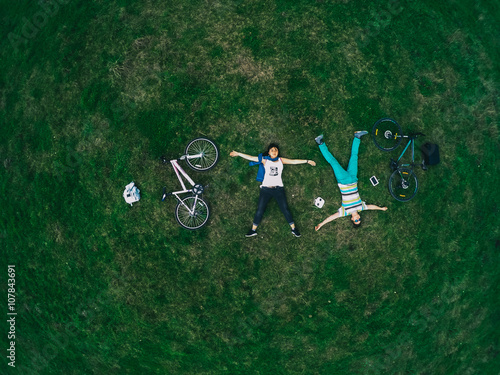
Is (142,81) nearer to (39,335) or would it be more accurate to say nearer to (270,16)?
(270,16)

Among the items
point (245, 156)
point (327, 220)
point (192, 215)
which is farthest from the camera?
point (327, 220)

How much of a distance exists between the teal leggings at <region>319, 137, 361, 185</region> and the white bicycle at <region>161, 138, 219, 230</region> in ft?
12.1

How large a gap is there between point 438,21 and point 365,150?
5.34 m

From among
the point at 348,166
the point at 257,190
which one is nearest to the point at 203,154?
the point at 257,190

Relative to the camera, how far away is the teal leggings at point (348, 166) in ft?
32.5

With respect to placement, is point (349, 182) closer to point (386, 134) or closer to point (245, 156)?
point (386, 134)

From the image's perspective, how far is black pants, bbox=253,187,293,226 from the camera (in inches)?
389

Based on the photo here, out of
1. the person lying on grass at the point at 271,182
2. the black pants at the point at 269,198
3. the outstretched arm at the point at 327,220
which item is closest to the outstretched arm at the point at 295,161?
the person lying on grass at the point at 271,182

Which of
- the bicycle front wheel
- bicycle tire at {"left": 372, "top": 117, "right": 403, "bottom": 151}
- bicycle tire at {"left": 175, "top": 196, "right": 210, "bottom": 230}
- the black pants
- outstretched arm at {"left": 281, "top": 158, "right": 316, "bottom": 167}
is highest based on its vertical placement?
bicycle tire at {"left": 372, "top": 117, "right": 403, "bottom": 151}

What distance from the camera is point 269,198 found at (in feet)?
32.8

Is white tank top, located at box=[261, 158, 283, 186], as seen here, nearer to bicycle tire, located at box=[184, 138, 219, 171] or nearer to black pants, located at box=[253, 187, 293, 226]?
black pants, located at box=[253, 187, 293, 226]

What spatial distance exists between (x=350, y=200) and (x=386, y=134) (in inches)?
102

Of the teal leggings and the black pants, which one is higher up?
the teal leggings

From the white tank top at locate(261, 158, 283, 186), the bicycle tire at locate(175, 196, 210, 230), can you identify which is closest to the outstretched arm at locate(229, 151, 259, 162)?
the white tank top at locate(261, 158, 283, 186)
